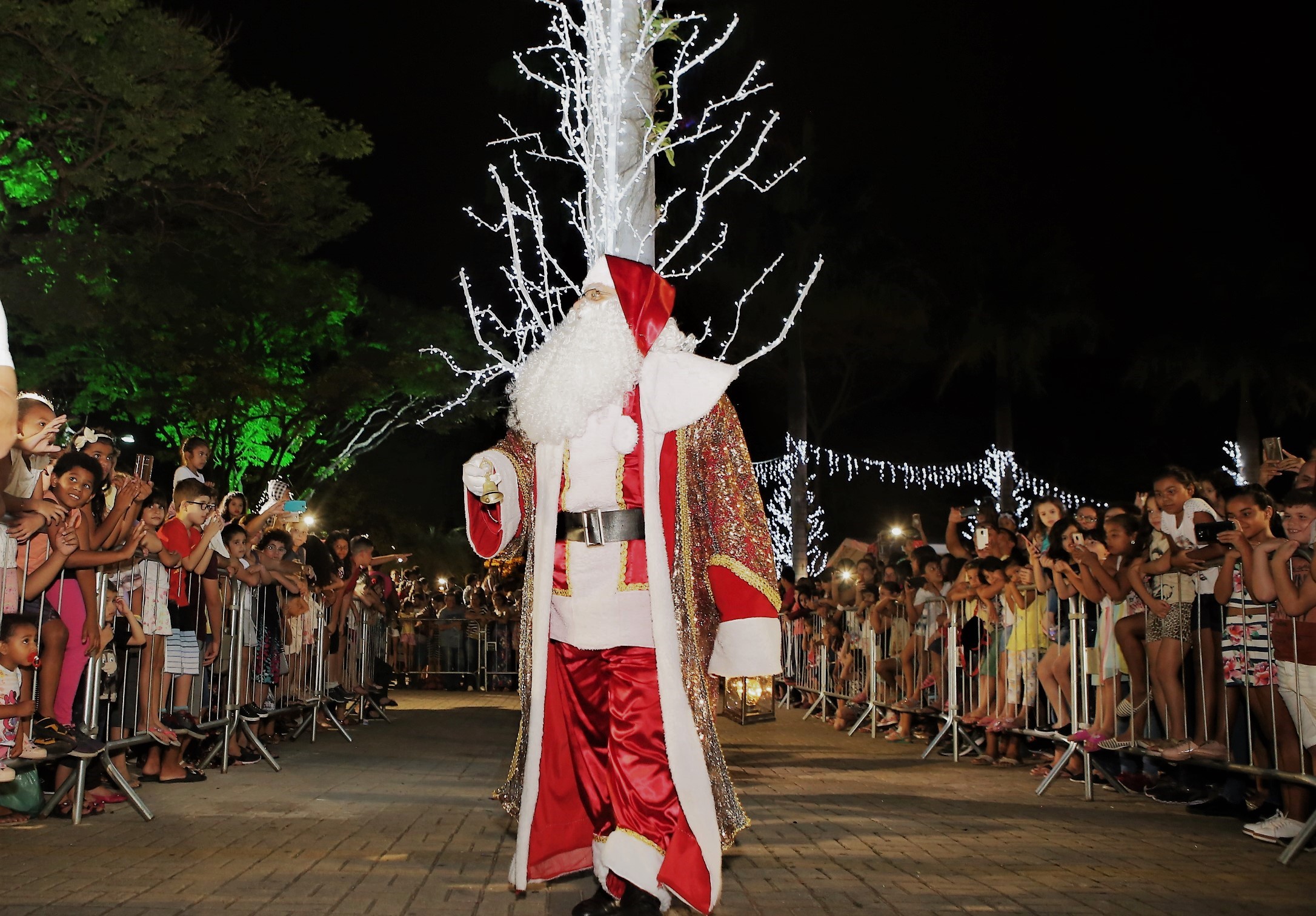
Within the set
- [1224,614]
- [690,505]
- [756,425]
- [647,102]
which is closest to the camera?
[690,505]

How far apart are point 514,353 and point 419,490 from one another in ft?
33.0

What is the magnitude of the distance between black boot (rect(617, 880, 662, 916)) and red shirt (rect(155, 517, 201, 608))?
486 centimetres

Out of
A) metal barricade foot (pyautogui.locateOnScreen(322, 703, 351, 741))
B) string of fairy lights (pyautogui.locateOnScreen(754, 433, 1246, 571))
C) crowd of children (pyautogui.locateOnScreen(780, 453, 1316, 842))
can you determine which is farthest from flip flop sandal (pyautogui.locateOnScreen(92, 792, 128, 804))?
string of fairy lights (pyautogui.locateOnScreen(754, 433, 1246, 571))

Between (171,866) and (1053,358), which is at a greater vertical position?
(1053,358)

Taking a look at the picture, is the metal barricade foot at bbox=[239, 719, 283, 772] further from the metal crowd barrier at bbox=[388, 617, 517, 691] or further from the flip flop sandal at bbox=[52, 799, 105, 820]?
the metal crowd barrier at bbox=[388, 617, 517, 691]

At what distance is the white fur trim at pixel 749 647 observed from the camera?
5070 millimetres

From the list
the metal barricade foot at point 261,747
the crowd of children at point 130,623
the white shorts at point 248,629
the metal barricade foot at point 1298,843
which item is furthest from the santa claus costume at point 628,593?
the white shorts at point 248,629

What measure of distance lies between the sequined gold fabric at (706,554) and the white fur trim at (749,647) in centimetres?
12

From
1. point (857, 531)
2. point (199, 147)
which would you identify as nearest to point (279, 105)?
point (199, 147)

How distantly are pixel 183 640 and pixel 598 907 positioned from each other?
16.3ft

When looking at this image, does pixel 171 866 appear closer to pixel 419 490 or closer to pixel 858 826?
pixel 858 826

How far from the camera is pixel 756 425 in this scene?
41.4 m

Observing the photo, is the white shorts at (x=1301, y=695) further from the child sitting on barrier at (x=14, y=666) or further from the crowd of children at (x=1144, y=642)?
the child sitting on barrier at (x=14, y=666)

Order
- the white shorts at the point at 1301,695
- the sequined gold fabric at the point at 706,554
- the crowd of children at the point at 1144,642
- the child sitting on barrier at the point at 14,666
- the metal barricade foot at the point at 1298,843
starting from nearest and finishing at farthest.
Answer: the sequined gold fabric at the point at 706,554 → the metal barricade foot at the point at 1298,843 → the child sitting on barrier at the point at 14,666 → the white shorts at the point at 1301,695 → the crowd of children at the point at 1144,642
